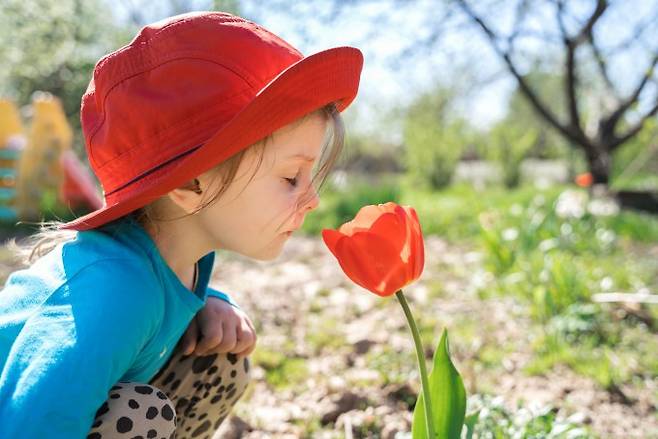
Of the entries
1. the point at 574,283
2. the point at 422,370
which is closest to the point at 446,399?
the point at 422,370

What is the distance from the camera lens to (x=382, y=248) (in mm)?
885

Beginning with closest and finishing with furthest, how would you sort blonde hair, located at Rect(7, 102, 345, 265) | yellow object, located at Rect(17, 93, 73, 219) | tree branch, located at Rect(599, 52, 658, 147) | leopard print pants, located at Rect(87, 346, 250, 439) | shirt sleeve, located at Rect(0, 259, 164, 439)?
shirt sleeve, located at Rect(0, 259, 164, 439)
blonde hair, located at Rect(7, 102, 345, 265)
leopard print pants, located at Rect(87, 346, 250, 439)
tree branch, located at Rect(599, 52, 658, 147)
yellow object, located at Rect(17, 93, 73, 219)

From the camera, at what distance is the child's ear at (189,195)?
3.53 feet

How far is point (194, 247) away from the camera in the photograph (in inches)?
46.6

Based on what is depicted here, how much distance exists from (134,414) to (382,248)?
463 millimetres

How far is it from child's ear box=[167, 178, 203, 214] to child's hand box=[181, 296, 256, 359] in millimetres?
325

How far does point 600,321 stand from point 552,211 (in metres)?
1.40

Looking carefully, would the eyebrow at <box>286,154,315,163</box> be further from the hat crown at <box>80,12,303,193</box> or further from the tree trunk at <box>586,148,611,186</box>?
the tree trunk at <box>586,148,611,186</box>

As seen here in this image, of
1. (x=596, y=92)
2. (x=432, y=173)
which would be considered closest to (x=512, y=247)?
(x=596, y=92)

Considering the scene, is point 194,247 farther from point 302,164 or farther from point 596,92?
point 596,92

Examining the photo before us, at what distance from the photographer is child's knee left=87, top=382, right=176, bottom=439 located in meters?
0.92

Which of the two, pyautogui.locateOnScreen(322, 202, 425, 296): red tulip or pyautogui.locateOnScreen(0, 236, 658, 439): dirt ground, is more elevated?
pyautogui.locateOnScreen(322, 202, 425, 296): red tulip

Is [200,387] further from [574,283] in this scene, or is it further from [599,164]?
[599,164]

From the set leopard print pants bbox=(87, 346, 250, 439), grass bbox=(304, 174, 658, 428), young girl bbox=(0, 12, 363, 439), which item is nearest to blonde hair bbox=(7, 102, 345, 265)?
young girl bbox=(0, 12, 363, 439)
